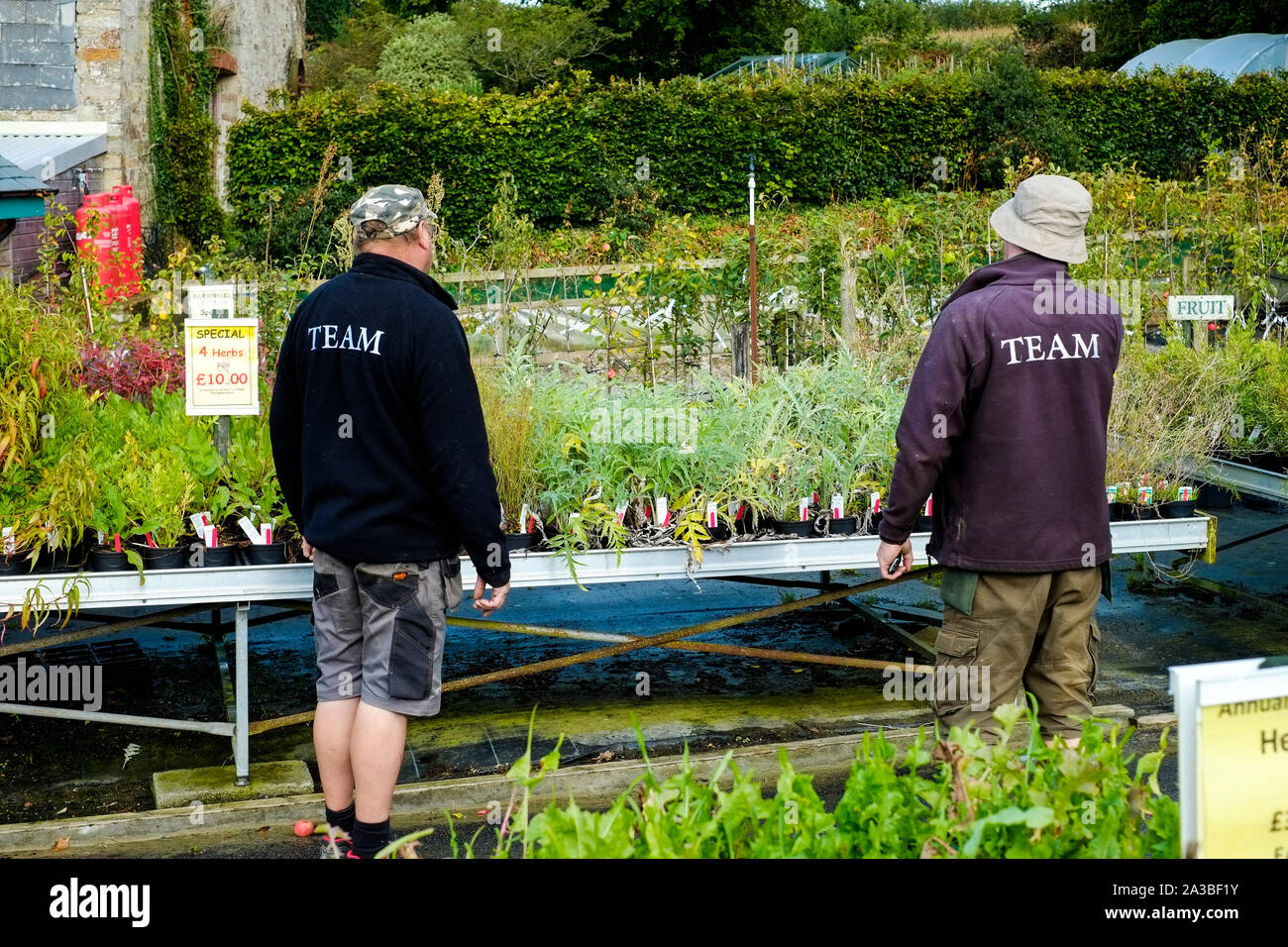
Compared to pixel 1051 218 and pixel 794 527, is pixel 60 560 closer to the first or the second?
pixel 794 527

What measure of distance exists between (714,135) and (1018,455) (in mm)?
17638

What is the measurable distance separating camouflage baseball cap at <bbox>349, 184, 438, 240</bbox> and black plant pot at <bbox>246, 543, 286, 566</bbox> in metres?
1.35

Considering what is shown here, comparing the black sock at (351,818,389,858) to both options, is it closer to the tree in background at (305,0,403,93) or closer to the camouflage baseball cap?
the camouflage baseball cap

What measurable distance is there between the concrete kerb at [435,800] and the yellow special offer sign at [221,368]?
1275 mm

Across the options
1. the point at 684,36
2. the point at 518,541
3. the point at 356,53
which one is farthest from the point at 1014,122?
the point at 518,541

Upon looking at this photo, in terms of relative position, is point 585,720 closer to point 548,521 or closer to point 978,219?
point 548,521

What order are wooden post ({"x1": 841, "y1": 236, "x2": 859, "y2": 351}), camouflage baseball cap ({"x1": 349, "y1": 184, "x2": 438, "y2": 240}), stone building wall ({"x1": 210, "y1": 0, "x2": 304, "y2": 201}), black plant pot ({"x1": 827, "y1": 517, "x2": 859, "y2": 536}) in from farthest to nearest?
stone building wall ({"x1": 210, "y1": 0, "x2": 304, "y2": 201}) < wooden post ({"x1": 841, "y1": 236, "x2": 859, "y2": 351}) < black plant pot ({"x1": 827, "y1": 517, "x2": 859, "y2": 536}) < camouflage baseball cap ({"x1": 349, "y1": 184, "x2": 438, "y2": 240})

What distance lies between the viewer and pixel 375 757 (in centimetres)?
338

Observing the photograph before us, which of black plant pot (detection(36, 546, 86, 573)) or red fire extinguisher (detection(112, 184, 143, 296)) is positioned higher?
red fire extinguisher (detection(112, 184, 143, 296))

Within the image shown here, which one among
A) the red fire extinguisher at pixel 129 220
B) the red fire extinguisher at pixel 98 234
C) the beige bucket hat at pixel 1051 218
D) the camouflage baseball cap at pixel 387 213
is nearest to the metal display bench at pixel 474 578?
the camouflage baseball cap at pixel 387 213

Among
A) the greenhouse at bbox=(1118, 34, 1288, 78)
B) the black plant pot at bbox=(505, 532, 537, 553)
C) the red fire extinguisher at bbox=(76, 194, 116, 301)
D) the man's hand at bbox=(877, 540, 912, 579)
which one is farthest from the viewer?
the greenhouse at bbox=(1118, 34, 1288, 78)

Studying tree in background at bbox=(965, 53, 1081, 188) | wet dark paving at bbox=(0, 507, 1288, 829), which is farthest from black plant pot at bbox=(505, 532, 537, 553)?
tree in background at bbox=(965, 53, 1081, 188)

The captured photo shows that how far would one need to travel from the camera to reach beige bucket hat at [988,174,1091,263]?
3.49 m
